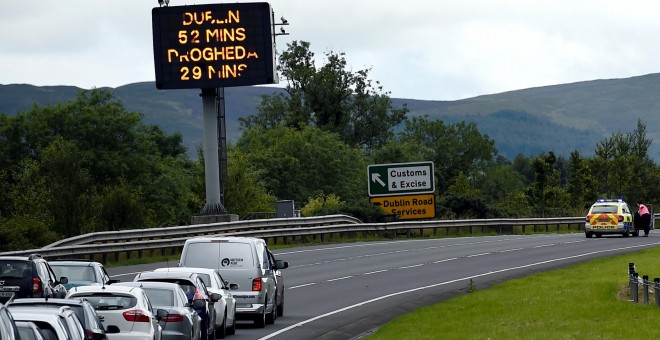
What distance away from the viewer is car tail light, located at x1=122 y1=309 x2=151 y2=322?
793 inches

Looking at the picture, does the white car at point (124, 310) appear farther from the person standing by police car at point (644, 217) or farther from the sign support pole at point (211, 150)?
the person standing by police car at point (644, 217)

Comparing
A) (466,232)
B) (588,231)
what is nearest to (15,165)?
(466,232)

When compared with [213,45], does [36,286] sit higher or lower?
lower

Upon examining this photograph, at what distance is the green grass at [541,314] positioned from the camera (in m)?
23.5

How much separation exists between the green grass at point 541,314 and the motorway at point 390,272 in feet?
3.53

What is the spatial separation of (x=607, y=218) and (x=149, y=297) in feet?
139

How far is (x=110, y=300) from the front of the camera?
2062cm

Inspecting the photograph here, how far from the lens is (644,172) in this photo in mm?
126438

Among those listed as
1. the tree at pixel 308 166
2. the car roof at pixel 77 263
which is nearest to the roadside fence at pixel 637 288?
the car roof at pixel 77 263

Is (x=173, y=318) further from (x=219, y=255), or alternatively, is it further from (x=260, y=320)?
(x=219, y=255)

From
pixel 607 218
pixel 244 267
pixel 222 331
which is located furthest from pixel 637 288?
pixel 607 218

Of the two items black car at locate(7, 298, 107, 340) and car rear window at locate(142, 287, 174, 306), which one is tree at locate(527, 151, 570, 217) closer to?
car rear window at locate(142, 287, 174, 306)

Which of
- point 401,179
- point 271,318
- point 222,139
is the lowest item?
point 271,318

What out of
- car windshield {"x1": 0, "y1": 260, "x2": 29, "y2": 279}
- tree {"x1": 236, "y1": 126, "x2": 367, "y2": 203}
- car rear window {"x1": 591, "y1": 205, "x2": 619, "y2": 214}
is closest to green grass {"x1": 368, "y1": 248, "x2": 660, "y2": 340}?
car windshield {"x1": 0, "y1": 260, "x2": 29, "y2": 279}
